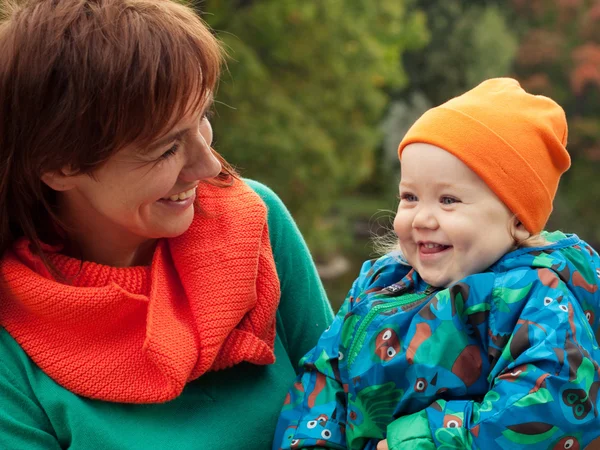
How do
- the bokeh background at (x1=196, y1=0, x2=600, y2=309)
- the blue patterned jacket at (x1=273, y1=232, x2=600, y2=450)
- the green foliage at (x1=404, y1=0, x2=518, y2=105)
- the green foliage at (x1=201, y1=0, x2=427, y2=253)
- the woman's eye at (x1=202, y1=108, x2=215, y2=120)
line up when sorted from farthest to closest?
the green foliage at (x1=404, y1=0, x2=518, y2=105), the bokeh background at (x1=196, y1=0, x2=600, y2=309), the green foliage at (x1=201, y1=0, x2=427, y2=253), the woman's eye at (x1=202, y1=108, x2=215, y2=120), the blue patterned jacket at (x1=273, y1=232, x2=600, y2=450)

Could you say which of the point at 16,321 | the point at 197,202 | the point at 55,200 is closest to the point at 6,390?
the point at 16,321

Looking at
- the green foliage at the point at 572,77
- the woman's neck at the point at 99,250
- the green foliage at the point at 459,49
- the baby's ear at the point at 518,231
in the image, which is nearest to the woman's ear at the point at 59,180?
the woman's neck at the point at 99,250

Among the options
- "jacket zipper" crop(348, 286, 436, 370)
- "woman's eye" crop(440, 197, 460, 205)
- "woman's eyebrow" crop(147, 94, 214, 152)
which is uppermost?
"woman's eyebrow" crop(147, 94, 214, 152)

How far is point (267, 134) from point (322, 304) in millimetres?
10556

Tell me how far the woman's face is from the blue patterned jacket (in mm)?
461

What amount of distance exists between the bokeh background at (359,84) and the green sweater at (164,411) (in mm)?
4048

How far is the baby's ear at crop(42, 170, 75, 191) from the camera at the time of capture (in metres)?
1.91

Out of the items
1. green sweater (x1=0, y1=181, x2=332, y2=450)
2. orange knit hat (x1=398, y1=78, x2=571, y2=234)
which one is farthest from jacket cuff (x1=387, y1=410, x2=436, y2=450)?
orange knit hat (x1=398, y1=78, x2=571, y2=234)

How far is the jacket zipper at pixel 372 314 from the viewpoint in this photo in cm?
193

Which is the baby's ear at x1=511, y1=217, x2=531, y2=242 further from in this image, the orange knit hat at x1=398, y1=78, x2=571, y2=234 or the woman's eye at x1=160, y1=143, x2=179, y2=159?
the woman's eye at x1=160, y1=143, x2=179, y2=159

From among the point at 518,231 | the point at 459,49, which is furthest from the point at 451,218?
the point at 459,49

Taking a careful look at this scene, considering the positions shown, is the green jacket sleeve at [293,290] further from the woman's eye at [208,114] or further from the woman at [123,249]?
the woman's eye at [208,114]

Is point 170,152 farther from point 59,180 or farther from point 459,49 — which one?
point 459,49

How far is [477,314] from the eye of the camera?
178 centimetres
